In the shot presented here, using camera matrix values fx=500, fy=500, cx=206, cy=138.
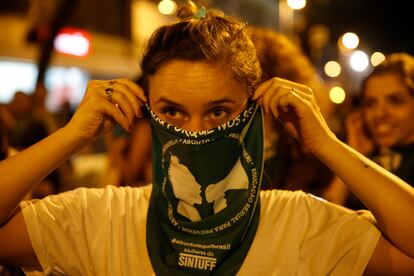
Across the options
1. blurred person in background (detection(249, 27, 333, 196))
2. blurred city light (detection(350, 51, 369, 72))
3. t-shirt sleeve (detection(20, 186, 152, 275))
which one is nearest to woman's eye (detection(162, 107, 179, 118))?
t-shirt sleeve (detection(20, 186, 152, 275))

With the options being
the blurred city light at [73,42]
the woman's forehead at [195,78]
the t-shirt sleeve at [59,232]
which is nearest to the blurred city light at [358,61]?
the blurred city light at [73,42]

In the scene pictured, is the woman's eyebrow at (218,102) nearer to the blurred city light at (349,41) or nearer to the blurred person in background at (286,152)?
the blurred person in background at (286,152)

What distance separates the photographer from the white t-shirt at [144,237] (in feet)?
5.84

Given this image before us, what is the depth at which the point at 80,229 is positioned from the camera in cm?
189

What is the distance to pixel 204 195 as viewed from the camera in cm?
182

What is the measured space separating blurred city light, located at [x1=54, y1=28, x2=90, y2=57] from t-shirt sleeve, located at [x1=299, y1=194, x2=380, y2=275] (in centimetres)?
1424

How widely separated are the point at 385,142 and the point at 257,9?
24245 mm

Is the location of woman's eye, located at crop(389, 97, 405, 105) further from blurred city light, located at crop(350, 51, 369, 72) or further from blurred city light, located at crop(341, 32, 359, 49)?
blurred city light, located at crop(350, 51, 369, 72)

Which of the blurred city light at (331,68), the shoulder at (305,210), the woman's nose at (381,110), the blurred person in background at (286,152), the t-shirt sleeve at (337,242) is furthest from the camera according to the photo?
the blurred city light at (331,68)

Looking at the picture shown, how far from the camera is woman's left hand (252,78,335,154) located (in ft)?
6.01

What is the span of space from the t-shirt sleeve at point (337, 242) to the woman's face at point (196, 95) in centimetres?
51

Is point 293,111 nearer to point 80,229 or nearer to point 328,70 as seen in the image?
point 80,229

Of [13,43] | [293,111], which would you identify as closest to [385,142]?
[293,111]

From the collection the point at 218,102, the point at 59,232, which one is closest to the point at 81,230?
the point at 59,232
